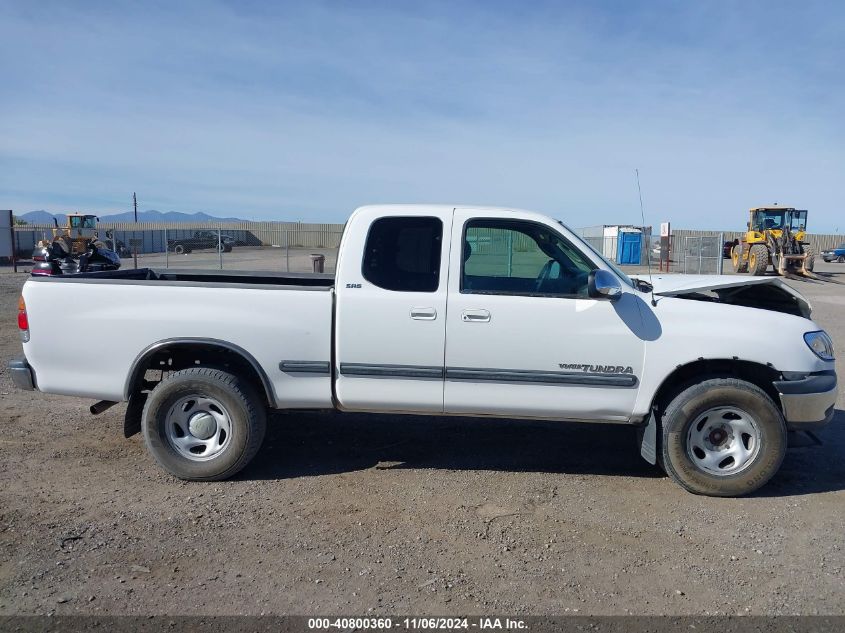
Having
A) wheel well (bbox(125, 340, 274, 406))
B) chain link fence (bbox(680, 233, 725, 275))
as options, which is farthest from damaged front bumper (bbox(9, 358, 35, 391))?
chain link fence (bbox(680, 233, 725, 275))

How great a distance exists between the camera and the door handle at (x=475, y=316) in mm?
4863

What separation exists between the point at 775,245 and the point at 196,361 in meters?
27.2

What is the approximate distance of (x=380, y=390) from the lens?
16.5 feet

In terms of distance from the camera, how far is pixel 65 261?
17.8m

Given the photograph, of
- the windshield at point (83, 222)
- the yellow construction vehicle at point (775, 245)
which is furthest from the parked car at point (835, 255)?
the windshield at point (83, 222)

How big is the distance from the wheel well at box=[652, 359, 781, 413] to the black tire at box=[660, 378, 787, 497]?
0.11 metres

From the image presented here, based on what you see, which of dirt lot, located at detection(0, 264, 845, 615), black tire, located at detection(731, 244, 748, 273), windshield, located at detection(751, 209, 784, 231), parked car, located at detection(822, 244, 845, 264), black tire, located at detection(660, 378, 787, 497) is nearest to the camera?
dirt lot, located at detection(0, 264, 845, 615)

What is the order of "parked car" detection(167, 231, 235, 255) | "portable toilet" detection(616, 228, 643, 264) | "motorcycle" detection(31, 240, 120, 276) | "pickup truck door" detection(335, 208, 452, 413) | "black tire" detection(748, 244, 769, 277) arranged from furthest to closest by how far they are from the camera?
1. "parked car" detection(167, 231, 235, 255)
2. "portable toilet" detection(616, 228, 643, 264)
3. "black tire" detection(748, 244, 769, 277)
4. "motorcycle" detection(31, 240, 120, 276)
5. "pickup truck door" detection(335, 208, 452, 413)

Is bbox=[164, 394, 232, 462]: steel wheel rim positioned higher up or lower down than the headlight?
lower down

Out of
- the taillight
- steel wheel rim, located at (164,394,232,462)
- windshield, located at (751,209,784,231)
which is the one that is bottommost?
steel wheel rim, located at (164,394,232,462)

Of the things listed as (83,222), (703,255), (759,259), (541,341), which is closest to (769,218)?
(703,255)

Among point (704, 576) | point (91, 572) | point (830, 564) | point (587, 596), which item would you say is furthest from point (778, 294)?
point (91, 572)

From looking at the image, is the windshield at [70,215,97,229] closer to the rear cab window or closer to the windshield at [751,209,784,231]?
the windshield at [751,209,784,231]

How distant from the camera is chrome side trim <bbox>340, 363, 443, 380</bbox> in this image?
495 cm
